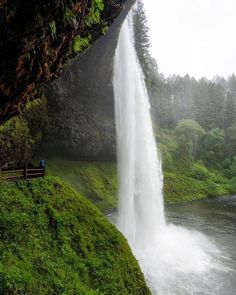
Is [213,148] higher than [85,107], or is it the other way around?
[85,107]

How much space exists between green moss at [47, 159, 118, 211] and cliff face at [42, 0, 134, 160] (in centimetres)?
102

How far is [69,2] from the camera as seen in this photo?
6.04 m

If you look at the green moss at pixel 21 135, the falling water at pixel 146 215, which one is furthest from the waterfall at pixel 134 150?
the green moss at pixel 21 135

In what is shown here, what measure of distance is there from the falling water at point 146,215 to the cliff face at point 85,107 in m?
1.90

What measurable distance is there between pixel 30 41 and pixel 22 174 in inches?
332

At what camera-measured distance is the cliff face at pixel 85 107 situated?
26697mm

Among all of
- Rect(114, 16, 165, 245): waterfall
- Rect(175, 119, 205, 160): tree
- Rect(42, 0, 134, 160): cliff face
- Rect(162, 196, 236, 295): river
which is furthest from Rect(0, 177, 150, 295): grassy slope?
Rect(175, 119, 205, 160): tree

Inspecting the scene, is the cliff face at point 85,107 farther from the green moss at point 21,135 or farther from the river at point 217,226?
the river at point 217,226

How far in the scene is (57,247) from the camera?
11.2 meters

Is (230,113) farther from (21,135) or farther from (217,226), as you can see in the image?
(21,135)

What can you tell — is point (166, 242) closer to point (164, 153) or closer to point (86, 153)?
point (86, 153)

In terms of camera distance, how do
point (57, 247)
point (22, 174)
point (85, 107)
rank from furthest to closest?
point (85, 107) < point (22, 174) < point (57, 247)

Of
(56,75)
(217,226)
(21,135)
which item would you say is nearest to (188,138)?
(217,226)

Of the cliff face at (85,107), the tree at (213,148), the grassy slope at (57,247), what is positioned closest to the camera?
the grassy slope at (57,247)
